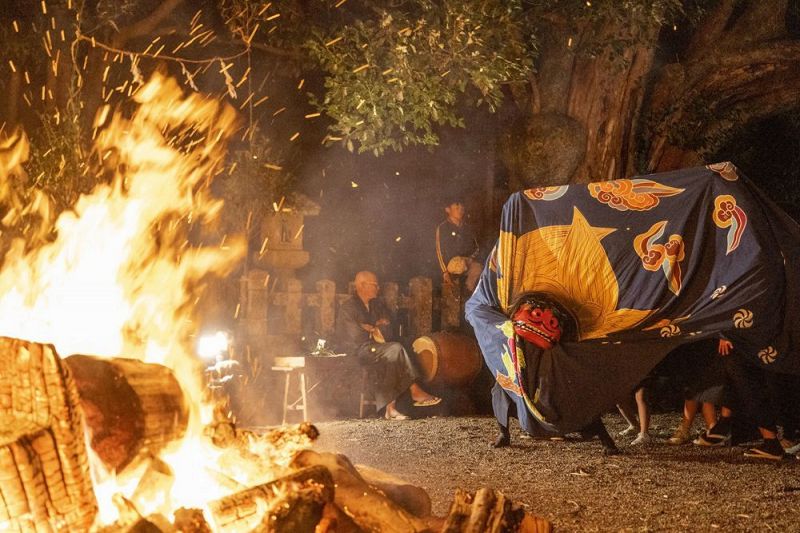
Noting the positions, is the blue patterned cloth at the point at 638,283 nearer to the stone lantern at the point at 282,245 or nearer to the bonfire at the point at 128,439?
the bonfire at the point at 128,439

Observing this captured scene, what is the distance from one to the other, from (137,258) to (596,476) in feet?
13.4

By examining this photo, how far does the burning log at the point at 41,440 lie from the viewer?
3186 mm

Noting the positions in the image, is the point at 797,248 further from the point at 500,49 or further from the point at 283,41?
the point at 283,41

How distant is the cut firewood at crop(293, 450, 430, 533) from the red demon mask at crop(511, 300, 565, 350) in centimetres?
314

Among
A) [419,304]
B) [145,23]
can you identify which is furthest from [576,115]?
[145,23]

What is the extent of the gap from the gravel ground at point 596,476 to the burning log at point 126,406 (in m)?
2.01

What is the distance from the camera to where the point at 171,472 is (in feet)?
13.1

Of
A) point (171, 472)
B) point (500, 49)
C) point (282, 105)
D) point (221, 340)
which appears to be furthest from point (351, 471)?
point (282, 105)

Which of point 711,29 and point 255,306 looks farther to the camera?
point 711,29

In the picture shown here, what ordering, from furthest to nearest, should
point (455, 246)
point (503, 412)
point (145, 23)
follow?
1. point (455, 246)
2. point (145, 23)
3. point (503, 412)

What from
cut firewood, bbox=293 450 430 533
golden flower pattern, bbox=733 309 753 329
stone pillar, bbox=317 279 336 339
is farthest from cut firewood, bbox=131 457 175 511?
stone pillar, bbox=317 279 336 339

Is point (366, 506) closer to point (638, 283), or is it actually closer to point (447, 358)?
point (638, 283)

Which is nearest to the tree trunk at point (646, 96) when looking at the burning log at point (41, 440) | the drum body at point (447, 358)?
the drum body at point (447, 358)

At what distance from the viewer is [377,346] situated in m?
10.3
